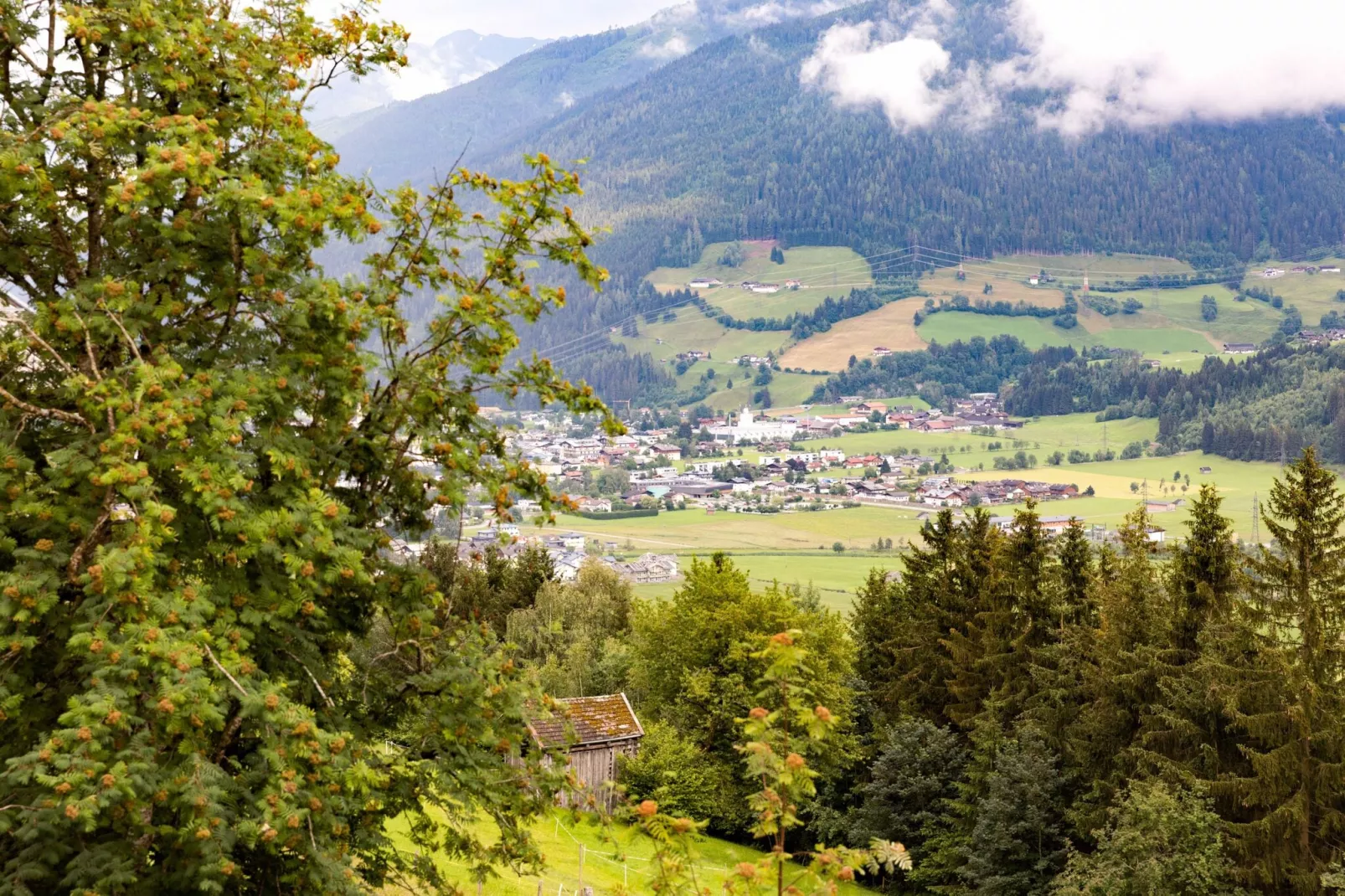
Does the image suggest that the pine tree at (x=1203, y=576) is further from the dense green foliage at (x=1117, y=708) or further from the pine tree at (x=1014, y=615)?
the pine tree at (x=1014, y=615)

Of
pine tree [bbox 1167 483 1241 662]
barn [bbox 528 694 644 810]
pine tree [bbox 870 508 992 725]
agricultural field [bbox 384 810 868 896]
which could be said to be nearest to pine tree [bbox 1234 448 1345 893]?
pine tree [bbox 1167 483 1241 662]

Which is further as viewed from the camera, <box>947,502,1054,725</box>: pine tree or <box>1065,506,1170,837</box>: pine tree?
<box>947,502,1054,725</box>: pine tree

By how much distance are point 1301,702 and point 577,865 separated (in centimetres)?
1734

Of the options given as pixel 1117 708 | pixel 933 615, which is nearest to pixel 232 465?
pixel 1117 708

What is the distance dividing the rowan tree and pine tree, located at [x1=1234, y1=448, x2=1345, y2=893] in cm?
2247

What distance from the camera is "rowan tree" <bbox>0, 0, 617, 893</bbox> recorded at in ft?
23.4

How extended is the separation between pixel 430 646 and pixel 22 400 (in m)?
3.66

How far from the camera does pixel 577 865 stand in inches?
1105

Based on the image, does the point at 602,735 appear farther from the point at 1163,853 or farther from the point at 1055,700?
the point at 1163,853

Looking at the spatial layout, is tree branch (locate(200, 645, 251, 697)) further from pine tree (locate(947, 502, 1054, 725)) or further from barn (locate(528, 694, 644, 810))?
barn (locate(528, 694, 644, 810))

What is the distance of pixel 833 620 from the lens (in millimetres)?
43812

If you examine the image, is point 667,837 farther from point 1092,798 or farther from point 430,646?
point 1092,798

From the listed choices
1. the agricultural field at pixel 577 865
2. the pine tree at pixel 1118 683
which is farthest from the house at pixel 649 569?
the pine tree at pixel 1118 683

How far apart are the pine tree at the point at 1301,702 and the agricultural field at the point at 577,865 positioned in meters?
12.1
